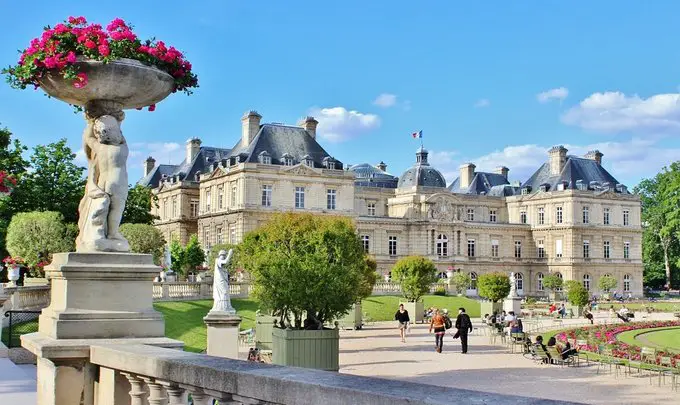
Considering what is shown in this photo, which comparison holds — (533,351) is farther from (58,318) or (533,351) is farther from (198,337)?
(58,318)

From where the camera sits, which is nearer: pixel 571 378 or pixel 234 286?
pixel 571 378

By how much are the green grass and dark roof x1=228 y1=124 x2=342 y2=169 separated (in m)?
15.6

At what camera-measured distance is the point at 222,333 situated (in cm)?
1930

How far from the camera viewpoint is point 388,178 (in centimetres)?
7875

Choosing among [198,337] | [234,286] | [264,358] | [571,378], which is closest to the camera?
[571,378]

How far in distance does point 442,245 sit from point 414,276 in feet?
92.4

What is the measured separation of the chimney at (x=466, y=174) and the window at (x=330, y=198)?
25519 mm

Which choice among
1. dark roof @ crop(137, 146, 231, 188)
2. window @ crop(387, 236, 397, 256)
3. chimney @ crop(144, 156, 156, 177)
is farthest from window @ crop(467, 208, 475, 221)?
chimney @ crop(144, 156, 156, 177)

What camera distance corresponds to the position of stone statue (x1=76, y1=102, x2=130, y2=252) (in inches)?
258

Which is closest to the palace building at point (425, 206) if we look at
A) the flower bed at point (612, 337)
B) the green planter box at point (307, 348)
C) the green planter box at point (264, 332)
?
the flower bed at point (612, 337)

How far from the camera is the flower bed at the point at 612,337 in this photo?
22.4 meters

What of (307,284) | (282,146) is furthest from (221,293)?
(282,146)

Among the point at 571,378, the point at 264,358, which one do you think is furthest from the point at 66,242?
the point at 571,378

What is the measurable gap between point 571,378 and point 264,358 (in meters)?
8.47
